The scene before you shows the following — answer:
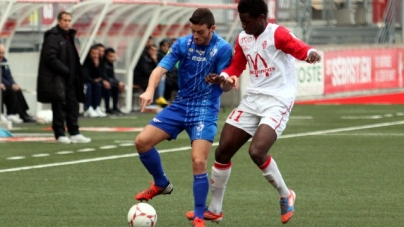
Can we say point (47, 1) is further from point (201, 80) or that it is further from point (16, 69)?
point (201, 80)

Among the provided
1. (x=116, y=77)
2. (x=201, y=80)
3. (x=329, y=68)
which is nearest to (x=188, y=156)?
(x=201, y=80)

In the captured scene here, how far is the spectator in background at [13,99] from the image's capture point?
2395 centimetres

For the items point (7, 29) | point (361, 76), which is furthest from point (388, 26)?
point (7, 29)

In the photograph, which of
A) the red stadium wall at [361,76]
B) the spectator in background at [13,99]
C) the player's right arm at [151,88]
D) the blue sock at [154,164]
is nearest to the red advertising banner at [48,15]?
the spectator in background at [13,99]

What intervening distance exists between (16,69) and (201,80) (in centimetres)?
1577

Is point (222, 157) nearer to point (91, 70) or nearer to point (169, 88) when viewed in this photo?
point (91, 70)

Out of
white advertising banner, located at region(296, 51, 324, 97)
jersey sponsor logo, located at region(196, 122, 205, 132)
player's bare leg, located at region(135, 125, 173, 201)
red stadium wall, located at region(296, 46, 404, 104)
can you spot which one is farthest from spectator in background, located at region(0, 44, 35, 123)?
jersey sponsor logo, located at region(196, 122, 205, 132)

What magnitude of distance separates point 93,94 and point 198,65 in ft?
51.2

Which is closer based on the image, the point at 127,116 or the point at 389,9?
the point at 127,116

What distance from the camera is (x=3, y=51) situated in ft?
74.8

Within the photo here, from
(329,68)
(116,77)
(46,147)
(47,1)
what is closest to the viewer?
(46,147)

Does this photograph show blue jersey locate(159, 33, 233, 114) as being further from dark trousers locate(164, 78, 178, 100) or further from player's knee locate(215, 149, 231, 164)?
dark trousers locate(164, 78, 178, 100)

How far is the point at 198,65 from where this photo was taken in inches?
423

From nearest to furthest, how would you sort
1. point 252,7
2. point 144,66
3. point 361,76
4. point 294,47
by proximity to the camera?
point 252,7 → point 294,47 → point 144,66 → point 361,76
